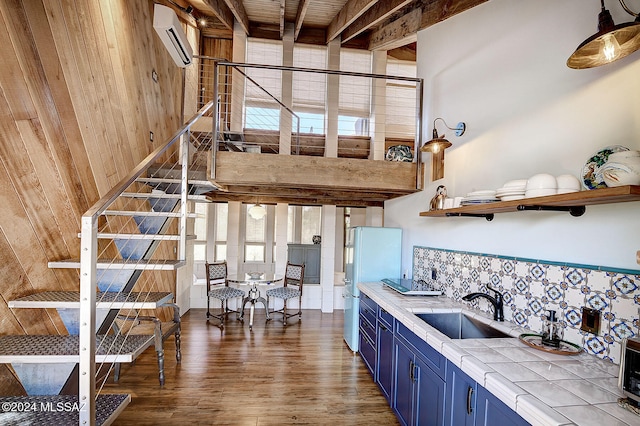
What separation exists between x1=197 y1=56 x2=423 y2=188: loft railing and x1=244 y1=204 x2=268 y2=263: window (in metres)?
2.21

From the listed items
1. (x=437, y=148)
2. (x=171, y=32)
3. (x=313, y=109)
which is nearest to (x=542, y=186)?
(x=437, y=148)

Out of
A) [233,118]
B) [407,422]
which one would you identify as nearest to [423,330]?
[407,422]

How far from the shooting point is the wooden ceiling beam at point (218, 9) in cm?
421

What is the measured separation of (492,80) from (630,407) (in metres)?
2.20

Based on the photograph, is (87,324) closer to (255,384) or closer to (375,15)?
(255,384)

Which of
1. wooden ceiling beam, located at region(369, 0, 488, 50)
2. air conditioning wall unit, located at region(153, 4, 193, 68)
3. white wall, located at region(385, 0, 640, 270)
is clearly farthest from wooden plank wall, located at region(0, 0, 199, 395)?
wooden ceiling beam, located at region(369, 0, 488, 50)

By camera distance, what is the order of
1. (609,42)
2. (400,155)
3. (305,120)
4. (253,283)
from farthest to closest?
(305,120) → (253,283) → (400,155) → (609,42)

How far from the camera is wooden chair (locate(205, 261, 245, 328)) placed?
4.97 m

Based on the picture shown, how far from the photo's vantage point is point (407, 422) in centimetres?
219

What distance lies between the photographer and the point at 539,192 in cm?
156

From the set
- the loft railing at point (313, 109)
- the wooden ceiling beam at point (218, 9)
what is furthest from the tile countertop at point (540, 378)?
the wooden ceiling beam at point (218, 9)

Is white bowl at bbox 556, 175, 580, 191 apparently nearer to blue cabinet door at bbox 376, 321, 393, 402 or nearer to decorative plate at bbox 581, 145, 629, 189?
decorative plate at bbox 581, 145, 629, 189

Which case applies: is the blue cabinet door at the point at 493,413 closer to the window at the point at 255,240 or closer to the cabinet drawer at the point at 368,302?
the cabinet drawer at the point at 368,302

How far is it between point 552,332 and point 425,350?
70cm
